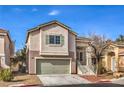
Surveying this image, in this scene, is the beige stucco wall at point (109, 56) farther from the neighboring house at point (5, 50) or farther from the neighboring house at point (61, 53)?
the neighboring house at point (5, 50)

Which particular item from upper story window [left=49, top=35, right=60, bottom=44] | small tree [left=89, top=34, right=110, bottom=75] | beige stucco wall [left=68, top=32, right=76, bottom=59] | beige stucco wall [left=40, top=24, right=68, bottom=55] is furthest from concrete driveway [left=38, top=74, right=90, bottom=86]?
upper story window [left=49, top=35, right=60, bottom=44]

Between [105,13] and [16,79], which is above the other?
[105,13]

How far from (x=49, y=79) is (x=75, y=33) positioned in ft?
11.9

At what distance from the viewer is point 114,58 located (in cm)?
2447

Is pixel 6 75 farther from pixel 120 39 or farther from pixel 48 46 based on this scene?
pixel 120 39

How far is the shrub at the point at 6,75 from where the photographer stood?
2264 cm

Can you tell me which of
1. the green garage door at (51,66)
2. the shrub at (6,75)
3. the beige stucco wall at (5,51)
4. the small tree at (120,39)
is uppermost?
the small tree at (120,39)

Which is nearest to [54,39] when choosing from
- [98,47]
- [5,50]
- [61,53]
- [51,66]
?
[61,53]

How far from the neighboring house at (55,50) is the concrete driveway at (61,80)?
0.55 m

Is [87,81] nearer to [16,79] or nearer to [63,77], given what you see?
[63,77]

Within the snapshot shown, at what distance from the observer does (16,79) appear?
22.8 m

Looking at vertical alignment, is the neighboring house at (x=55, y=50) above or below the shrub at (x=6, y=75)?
above

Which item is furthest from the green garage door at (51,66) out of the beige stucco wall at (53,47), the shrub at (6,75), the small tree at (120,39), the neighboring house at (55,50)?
the small tree at (120,39)
